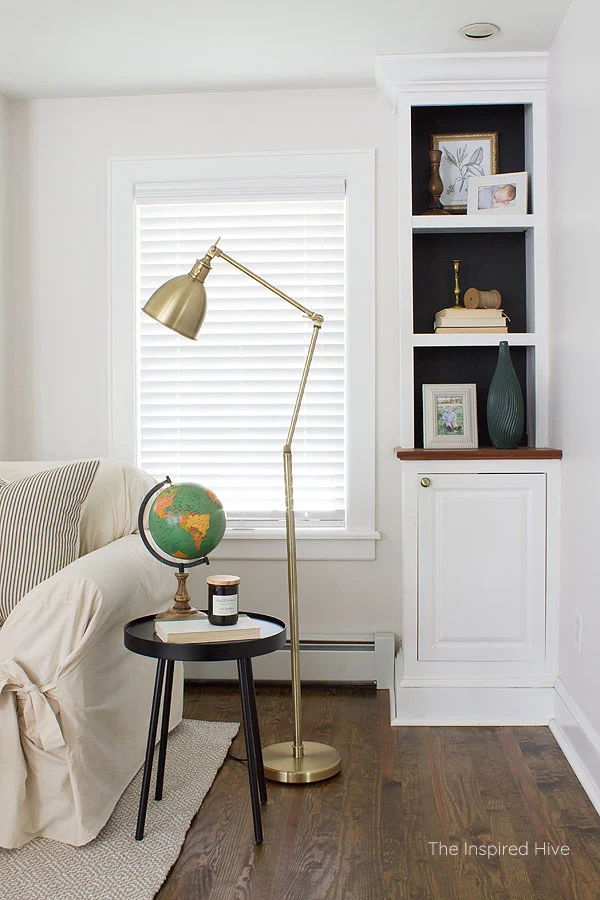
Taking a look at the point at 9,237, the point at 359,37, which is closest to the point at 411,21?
the point at 359,37

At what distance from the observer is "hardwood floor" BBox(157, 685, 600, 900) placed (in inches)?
77.7

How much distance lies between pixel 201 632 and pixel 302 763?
768 mm

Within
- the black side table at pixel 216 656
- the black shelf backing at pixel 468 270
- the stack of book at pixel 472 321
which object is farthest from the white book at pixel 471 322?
the black side table at pixel 216 656

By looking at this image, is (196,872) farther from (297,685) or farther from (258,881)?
(297,685)

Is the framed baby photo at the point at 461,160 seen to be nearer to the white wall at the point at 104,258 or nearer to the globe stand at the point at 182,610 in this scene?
the white wall at the point at 104,258

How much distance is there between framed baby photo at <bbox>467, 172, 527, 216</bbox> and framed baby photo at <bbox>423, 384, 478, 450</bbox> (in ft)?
2.30

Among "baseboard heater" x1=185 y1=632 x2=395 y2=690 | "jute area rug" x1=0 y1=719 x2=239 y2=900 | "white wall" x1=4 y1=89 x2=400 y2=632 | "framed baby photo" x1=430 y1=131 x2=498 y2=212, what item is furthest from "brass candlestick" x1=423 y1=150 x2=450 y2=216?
"jute area rug" x1=0 y1=719 x2=239 y2=900

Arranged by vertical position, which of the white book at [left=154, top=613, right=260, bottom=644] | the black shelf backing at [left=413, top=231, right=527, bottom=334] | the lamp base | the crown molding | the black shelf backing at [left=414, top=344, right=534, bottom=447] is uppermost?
the crown molding

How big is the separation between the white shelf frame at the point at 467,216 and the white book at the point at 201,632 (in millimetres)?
1376

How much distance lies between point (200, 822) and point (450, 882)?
700 mm

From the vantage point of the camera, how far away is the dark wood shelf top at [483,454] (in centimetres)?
303

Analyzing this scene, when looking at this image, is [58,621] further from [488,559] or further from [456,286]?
[456,286]

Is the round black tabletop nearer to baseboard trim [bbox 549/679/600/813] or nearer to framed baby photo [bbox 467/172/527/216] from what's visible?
baseboard trim [bbox 549/679/600/813]

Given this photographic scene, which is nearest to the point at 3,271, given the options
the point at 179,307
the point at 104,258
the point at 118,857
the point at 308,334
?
the point at 104,258
